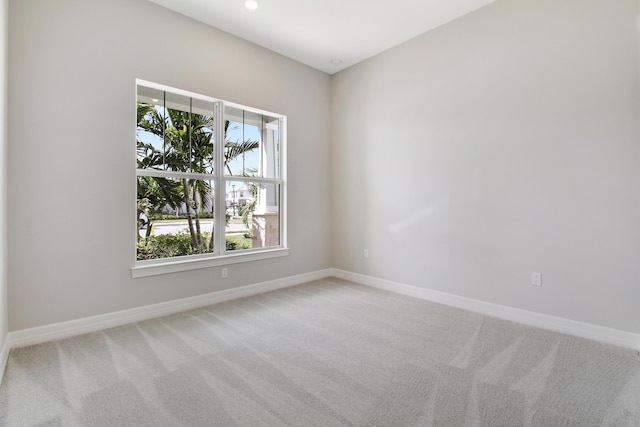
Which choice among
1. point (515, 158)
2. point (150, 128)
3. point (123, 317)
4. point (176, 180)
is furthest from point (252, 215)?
point (515, 158)

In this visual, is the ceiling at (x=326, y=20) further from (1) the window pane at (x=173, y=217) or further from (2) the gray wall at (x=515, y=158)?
(1) the window pane at (x=173, y=217)

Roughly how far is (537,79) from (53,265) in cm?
451

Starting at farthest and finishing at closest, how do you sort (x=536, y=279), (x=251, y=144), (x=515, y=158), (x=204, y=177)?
(x=251, y=144)
(x=204, y=177)
(x=515, y=158)
(x=536, y=279)

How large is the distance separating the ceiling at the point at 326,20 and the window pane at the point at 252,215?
5.80 feet

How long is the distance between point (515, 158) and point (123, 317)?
399 centimetres

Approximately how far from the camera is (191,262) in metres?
3.28

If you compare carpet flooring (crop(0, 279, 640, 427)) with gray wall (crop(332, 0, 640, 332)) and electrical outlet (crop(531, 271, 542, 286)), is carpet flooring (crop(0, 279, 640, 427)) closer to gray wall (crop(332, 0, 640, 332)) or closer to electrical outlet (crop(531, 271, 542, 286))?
electrical outlet (crop(531, 271, 542, 286))

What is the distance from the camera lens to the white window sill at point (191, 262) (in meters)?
2.96

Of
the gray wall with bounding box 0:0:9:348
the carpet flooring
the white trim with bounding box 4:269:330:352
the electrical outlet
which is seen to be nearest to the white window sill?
the white trim with bounding box 4:269:330:352

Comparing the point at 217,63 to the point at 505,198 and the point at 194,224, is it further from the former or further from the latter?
the point at 505,198

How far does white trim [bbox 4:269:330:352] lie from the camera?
242 cm

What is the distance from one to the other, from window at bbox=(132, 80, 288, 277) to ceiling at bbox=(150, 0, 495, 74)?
Answer: 2.75 feet

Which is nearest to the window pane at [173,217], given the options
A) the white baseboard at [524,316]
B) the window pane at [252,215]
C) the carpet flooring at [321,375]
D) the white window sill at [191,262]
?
the white window sill at [191,262]

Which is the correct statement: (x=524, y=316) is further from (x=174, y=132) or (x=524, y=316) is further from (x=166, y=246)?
(x=174, y=132)
